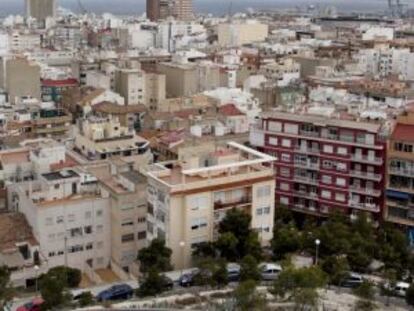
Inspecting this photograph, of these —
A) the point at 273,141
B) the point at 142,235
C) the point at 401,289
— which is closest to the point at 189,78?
the point at 273,141

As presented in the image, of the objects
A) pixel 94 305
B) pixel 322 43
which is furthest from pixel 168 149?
pixel 322 43

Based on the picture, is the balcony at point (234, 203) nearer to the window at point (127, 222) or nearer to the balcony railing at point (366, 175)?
the window at point (127, 222)

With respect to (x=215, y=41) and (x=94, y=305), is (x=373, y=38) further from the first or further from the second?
(x=94, y=305)

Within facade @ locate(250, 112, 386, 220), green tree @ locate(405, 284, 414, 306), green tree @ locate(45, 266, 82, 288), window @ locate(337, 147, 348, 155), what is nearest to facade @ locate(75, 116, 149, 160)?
facade @ locate(250, 112, 386, 220)

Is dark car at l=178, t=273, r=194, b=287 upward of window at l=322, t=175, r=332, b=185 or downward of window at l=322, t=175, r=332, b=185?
downward

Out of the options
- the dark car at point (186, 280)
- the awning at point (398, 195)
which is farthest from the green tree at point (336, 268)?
the awning at point (398, 195)

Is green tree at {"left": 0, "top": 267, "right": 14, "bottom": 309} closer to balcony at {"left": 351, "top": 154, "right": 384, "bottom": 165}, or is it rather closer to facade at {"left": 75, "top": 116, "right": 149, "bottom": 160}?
facade at {"left": 75, "top": 116, "right": 149, "bottom": 160}

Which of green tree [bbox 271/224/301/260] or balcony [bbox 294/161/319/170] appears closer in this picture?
green tree [bbox 271/224/301/260]
